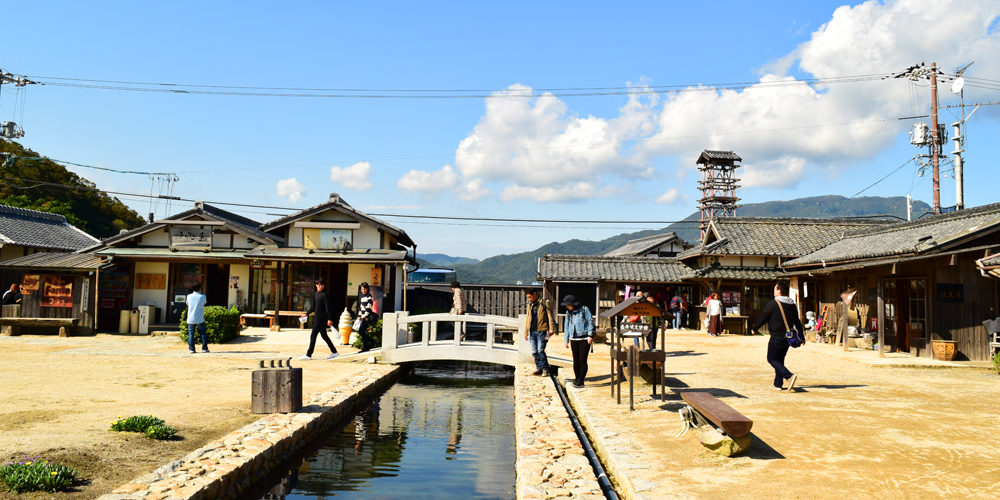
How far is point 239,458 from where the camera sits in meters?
6.28

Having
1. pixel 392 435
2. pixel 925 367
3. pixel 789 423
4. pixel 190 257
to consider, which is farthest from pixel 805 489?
pixel 190 257

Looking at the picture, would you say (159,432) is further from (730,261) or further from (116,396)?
(730,261)

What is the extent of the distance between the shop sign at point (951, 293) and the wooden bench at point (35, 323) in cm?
2478

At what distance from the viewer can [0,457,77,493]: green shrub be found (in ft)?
16.6

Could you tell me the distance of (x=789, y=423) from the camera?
744cm

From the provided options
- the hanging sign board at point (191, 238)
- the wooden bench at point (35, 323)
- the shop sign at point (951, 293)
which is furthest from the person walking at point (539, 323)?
the wooden bench at point (35, 323)

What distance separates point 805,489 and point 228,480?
210 inches

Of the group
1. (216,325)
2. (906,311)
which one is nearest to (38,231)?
(216,325)

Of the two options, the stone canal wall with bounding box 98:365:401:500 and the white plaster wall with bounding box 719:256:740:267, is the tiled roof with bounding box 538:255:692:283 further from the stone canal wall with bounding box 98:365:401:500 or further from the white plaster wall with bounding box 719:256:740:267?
the stone canal wall with bounding box 98:365:401:500

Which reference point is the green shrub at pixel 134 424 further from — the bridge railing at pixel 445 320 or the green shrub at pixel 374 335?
the green shrub at pixel 374 335

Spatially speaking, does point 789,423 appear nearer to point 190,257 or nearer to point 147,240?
point 190,257

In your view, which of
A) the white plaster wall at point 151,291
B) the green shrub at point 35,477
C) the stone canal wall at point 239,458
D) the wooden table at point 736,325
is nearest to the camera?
the green shrub at point 35,477

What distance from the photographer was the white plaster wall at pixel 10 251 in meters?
24.3

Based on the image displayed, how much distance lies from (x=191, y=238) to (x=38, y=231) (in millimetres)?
10989
